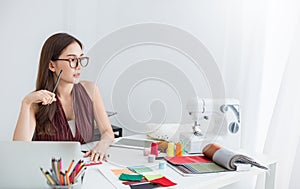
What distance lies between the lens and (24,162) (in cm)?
122

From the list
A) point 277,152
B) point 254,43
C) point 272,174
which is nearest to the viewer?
point 272,174

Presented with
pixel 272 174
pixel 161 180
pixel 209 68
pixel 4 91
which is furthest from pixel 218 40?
pixel 4 91

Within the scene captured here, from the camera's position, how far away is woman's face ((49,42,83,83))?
6.10ft

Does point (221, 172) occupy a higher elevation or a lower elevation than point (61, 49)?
lower

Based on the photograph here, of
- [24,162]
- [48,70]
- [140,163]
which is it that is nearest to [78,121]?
[48,70]

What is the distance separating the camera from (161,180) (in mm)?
1427

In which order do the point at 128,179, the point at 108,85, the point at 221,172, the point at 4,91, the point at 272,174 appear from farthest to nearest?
1. the point at 108,85
2. the point at 4,91
3. the point at 272,174
4. the point at 221,172
5. the point at 128,179

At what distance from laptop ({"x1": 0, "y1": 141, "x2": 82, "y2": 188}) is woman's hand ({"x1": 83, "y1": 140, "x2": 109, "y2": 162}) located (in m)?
0.41

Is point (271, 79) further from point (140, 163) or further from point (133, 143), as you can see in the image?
point (140, 163)

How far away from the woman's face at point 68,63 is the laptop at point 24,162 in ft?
2.27

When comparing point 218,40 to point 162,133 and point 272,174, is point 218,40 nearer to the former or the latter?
point 162,133

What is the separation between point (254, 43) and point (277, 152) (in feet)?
2.32

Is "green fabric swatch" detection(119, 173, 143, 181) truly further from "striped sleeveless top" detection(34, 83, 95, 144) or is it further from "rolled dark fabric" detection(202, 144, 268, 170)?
"striped sleeveless top" detection(34, 83, 95, 144)

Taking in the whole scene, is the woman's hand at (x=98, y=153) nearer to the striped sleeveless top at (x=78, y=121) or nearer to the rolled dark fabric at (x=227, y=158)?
the striped sleeveless top at (x=78, y=121)
